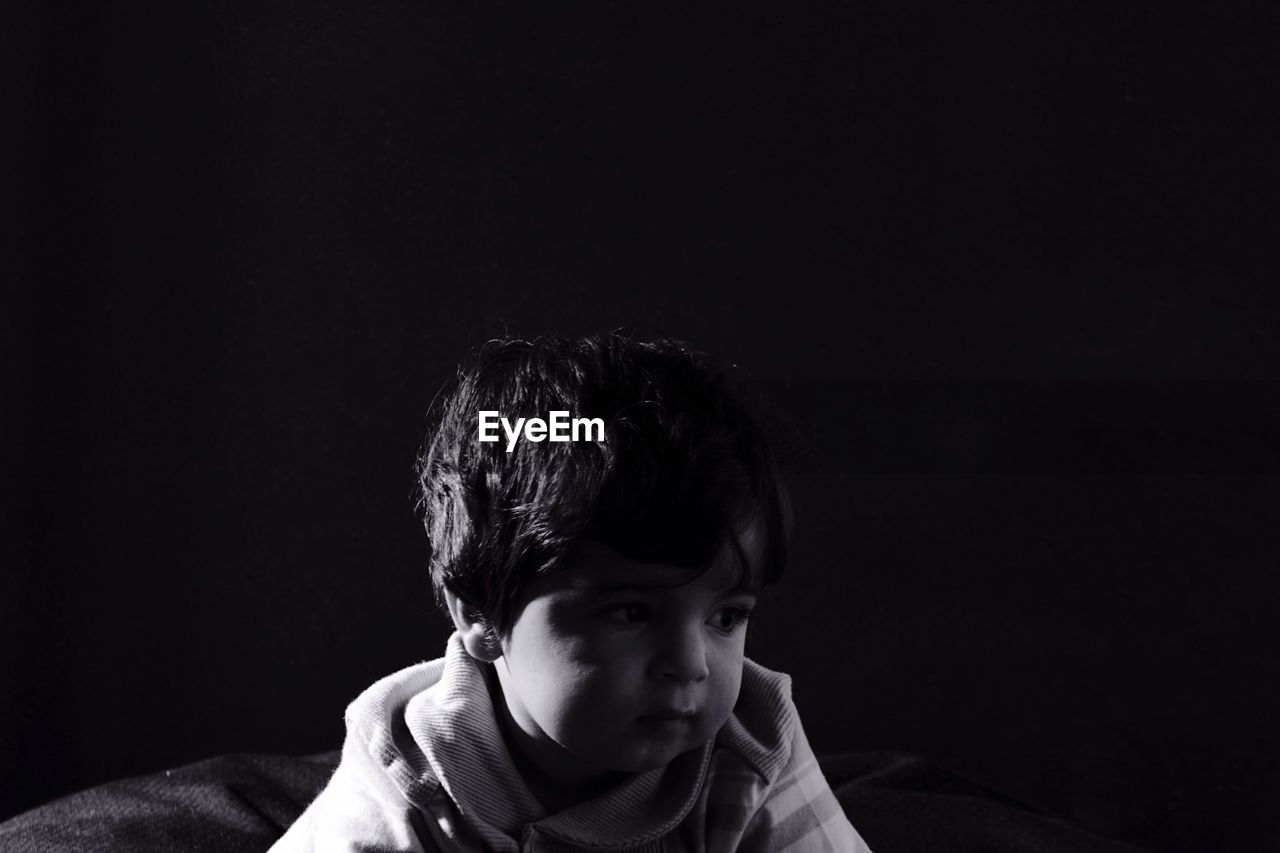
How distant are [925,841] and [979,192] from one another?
76 cm

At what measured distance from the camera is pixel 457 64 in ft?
5.40

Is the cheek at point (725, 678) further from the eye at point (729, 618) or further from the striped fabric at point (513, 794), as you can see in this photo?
the striped fabric at point (513, 794)

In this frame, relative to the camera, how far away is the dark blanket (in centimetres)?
129

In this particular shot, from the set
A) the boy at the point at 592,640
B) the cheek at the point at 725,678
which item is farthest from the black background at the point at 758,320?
the cheek at the point at 725,678

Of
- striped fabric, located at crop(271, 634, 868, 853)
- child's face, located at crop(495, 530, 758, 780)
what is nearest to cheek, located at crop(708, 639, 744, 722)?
child's face, located at crop(495, 530, 758, 780)

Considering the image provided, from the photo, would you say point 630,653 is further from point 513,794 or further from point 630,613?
point 513,794

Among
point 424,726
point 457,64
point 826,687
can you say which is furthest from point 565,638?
point 457,64

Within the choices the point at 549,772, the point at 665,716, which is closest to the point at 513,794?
the point at 549,772

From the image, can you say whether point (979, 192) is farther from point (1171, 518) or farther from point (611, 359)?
point (611, 359)

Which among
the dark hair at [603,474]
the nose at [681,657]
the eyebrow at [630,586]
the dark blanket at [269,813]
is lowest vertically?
the dark blanket at [269,813]

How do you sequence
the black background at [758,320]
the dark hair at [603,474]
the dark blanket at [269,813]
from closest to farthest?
1. the dark hair at [603,474]
2. the dark blanket at [269,813]
3. the black background at [758,320]

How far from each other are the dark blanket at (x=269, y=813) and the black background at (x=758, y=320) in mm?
239

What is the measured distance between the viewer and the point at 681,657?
35.4 inches

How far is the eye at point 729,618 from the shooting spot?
94 cm
